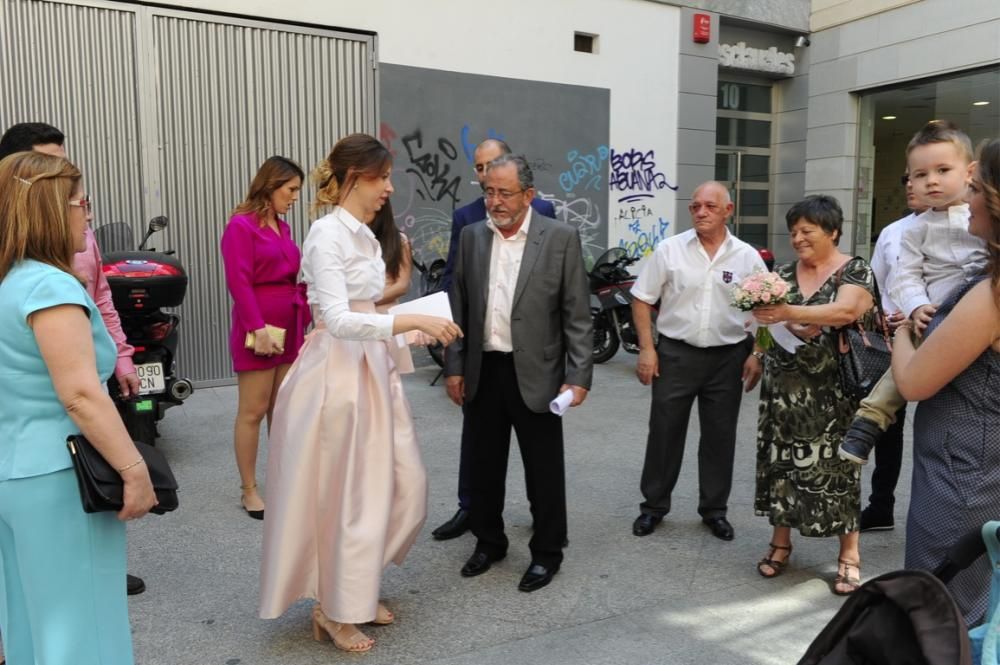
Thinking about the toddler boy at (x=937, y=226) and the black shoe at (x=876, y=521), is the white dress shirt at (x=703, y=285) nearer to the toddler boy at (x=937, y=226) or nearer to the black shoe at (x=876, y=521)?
the toddler boy at (x=937, y=226)

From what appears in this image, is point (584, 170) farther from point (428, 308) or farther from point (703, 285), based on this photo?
point (428, 308)

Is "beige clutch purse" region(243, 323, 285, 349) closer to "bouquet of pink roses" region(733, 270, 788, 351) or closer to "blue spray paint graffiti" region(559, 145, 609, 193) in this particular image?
"bouquet of pink roses" region(733, 270, 788, 351)

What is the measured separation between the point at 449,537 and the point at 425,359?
15.3ft

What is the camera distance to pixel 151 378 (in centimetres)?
527

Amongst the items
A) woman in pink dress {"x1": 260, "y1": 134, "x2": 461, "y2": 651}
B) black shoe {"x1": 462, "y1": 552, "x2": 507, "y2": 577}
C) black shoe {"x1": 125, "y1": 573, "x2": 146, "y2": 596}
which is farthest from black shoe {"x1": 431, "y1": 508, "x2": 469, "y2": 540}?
black shoe {"x1": 125, "y1": 573, "x2": 146, "y2": 596}

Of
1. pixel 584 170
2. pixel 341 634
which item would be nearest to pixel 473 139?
pixel 584 170

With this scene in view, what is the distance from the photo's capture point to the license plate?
5219 millimetres

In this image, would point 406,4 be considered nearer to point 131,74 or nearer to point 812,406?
point 131,74

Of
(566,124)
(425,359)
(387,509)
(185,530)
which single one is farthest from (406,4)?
(387,509)

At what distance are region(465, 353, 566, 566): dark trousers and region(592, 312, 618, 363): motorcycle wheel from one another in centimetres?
507

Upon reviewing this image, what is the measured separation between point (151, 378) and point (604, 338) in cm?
497

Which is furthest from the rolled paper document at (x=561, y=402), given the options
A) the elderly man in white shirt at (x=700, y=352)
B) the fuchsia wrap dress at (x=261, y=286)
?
the fuchsia wrap dress at (x=261, y=286)

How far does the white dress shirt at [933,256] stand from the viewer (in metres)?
3.56

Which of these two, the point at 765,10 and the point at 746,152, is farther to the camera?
the point at 746,152
